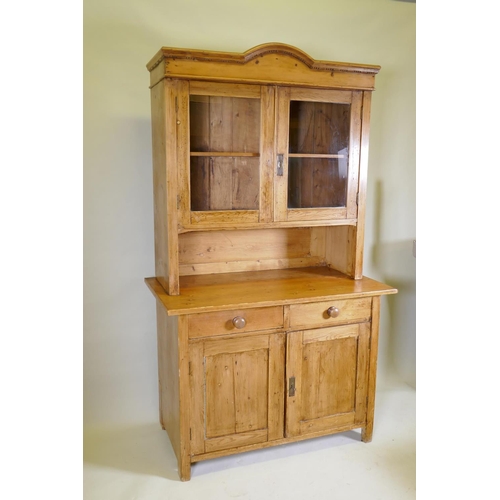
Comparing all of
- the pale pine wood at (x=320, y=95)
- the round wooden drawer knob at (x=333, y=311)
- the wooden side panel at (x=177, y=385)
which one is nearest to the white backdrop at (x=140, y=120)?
the wooden side panel at (x=177, y=385)

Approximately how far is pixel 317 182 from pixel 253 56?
2.16ft

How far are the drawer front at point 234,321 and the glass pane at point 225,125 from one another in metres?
0.74

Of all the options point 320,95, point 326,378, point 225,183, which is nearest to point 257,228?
point 225,183

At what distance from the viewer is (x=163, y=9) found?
2.42 meters

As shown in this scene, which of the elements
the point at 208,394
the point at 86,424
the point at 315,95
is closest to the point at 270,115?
the point at 315,95

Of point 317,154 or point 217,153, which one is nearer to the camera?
point 217,153

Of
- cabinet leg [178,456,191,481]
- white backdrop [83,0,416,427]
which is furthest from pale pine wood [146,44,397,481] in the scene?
white backdrop [83,0,416,427]

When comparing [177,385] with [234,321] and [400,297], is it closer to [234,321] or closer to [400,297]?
[234,321]

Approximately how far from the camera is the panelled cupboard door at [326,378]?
89.0 inches

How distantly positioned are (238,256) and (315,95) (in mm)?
916

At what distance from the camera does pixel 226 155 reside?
2207 mm

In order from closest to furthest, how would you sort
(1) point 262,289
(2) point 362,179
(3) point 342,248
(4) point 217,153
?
1. (4) point 217,153
2. (1) point 262,289
3. (2) point 362,179
4. (3) point 342,248

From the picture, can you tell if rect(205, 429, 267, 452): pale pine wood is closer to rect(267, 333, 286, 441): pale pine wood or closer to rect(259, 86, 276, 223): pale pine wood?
rect(267, 333, 286, 441): pale pine wood
